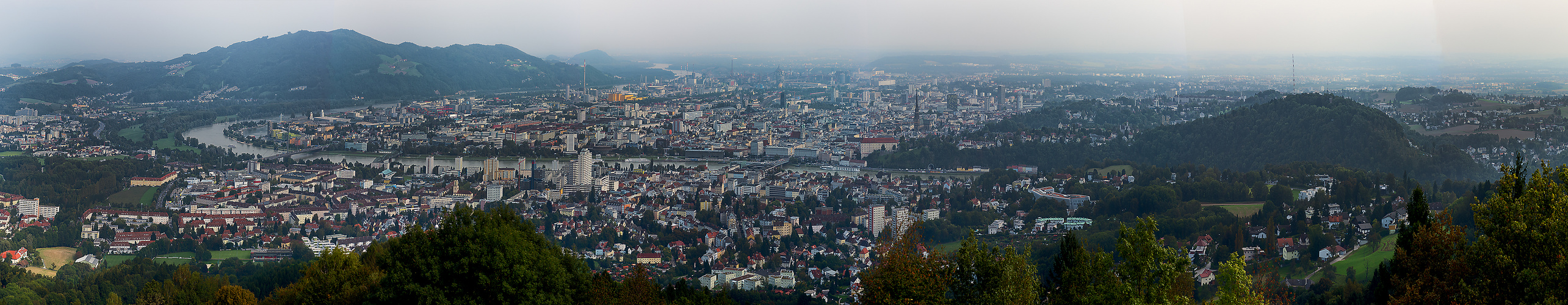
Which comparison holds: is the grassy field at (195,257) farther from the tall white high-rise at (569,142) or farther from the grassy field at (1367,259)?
the grassy field at (1367,259)

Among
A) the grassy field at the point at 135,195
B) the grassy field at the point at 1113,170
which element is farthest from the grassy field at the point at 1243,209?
the grassy field at the point at 135,195

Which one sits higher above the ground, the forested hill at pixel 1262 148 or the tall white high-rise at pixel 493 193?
the forested hill at pixel 1262 148

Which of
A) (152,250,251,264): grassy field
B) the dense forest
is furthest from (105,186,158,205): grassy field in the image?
the dense forest

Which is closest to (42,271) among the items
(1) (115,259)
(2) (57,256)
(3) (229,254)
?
(1) (115,259)

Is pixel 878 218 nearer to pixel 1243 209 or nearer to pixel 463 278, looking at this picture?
pixel 1243 209

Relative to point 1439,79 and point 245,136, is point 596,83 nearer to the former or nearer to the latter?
point 245,136

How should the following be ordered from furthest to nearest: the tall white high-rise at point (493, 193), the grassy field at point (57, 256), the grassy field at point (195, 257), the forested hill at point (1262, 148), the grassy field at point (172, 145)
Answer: the grassy field at point (172, 145) → the tall white high-rise at point (493, 193) → the forested hill at point (1262, 148) → the grassy field at point (195, 257) → the grassy field at point (57, 256)
